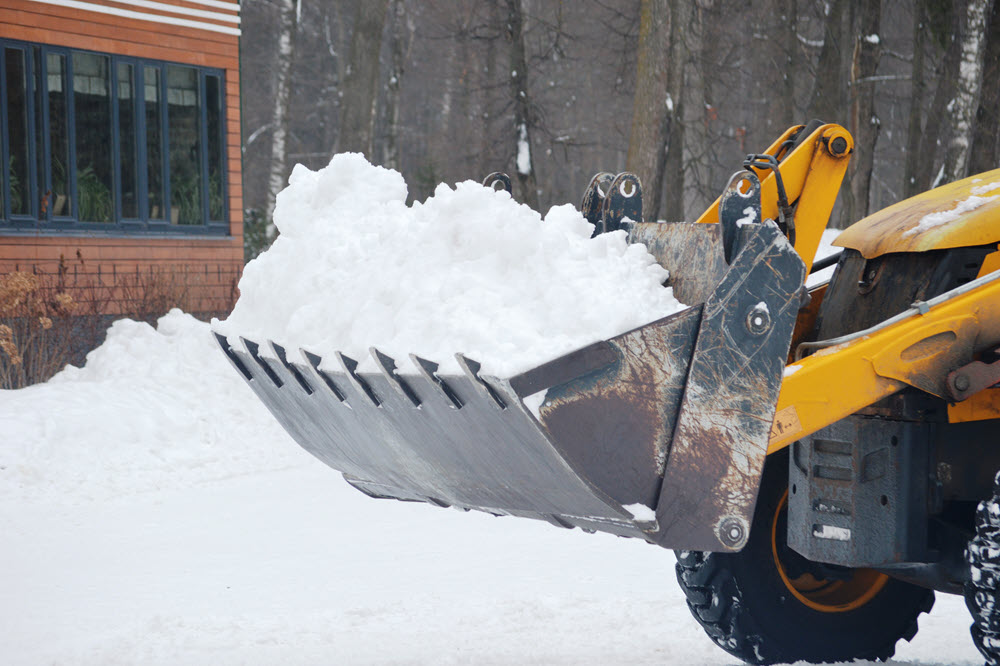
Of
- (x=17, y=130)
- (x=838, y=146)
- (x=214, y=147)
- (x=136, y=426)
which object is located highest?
(x=838, y=146)

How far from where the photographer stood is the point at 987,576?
299 cm

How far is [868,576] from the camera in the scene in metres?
4.03

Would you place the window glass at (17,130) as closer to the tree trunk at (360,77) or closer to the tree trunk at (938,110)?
the tree trunk at (360,77)

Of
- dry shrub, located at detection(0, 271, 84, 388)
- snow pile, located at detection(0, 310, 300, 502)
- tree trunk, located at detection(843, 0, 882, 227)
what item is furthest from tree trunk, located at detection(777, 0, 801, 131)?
dry shrub, located at detection(0, 271, 84, 388)

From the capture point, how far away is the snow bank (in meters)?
3.00

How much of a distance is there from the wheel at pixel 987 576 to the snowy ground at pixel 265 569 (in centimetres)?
127

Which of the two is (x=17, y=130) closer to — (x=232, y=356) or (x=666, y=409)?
(x=232, y=356)

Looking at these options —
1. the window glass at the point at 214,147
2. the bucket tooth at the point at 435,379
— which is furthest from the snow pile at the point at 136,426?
the bucket tooth at the point at 435,379

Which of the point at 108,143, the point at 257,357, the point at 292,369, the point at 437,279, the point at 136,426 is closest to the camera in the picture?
the point at 437,279

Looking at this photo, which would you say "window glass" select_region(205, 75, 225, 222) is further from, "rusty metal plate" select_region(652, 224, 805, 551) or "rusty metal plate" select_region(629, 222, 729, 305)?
"rusty metal plate" select_region(652, 224, 805, 551)

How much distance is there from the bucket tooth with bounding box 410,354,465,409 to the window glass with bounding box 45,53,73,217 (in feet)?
36.3

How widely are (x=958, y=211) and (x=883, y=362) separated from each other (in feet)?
2.52

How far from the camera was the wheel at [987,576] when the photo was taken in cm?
297

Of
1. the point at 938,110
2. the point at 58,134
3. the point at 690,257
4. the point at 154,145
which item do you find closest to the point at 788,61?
the point at 938,110
